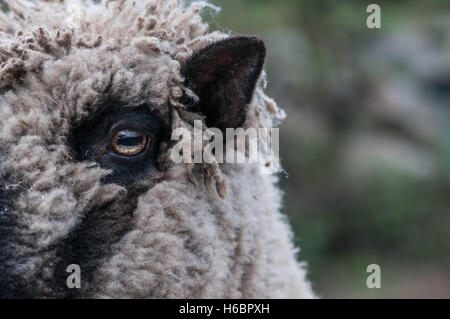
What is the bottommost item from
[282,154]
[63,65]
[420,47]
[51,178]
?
[51,178]

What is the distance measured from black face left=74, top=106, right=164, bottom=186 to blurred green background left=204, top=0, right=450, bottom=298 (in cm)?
630

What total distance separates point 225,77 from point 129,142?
56 cm

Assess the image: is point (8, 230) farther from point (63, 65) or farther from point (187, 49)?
point (187, 49)

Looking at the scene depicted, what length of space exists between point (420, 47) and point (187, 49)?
31.0 ft

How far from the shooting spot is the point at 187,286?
2686 millimetres

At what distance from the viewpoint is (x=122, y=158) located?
104 inches

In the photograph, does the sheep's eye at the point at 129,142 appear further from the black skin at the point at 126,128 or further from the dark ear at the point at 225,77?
the dark ear at the point at 225,77

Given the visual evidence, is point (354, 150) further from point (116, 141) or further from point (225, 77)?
point (116, 141)

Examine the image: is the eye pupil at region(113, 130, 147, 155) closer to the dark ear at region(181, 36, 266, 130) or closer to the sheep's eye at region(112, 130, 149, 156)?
the sheep's eye at region(112, 130, 149, 156)

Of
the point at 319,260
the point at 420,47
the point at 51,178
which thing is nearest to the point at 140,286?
the point at 51,178

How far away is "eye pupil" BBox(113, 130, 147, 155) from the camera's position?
8.62 feet

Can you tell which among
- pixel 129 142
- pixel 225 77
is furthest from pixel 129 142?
pixel 225 77

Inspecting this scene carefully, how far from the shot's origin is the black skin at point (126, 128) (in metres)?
2.44

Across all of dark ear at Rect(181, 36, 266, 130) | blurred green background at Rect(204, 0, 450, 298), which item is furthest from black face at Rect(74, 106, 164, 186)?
blurred green background at Rect(204, 0, 450, 298)
